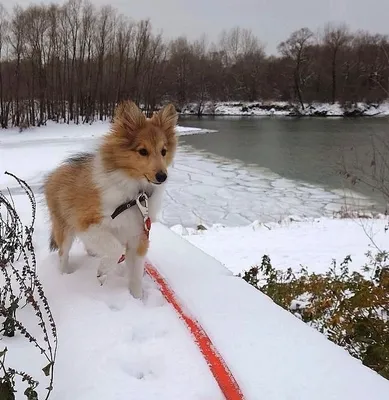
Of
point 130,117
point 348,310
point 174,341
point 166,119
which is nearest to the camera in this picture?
point 174,341

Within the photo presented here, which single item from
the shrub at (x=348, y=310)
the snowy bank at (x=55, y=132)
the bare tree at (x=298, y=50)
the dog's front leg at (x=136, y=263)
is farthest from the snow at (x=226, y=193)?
the bare tree at (x=298, y=50)

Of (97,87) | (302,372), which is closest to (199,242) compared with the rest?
(302,372)

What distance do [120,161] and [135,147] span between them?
16cm

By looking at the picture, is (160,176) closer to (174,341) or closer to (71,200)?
(71,200)

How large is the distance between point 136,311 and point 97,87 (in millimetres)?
40418

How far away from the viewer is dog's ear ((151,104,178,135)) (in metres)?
3.60

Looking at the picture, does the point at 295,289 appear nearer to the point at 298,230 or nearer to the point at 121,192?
the point at 121,192

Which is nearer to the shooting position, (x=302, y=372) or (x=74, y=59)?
(x=302, y=372)

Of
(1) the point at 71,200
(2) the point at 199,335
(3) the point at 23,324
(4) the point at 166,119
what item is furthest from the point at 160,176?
(3) the point at 23,324

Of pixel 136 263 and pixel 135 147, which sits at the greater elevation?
pixel 135 147

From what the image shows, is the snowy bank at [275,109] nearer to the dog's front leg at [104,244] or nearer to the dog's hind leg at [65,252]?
the dog's hind leg at [65,252]

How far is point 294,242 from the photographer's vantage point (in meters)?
7.62

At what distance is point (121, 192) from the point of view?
332 cm

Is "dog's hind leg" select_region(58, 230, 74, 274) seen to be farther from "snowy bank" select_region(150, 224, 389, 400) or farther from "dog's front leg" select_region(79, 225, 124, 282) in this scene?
"snowy bank" select_region(150, 224, 389, 400)
